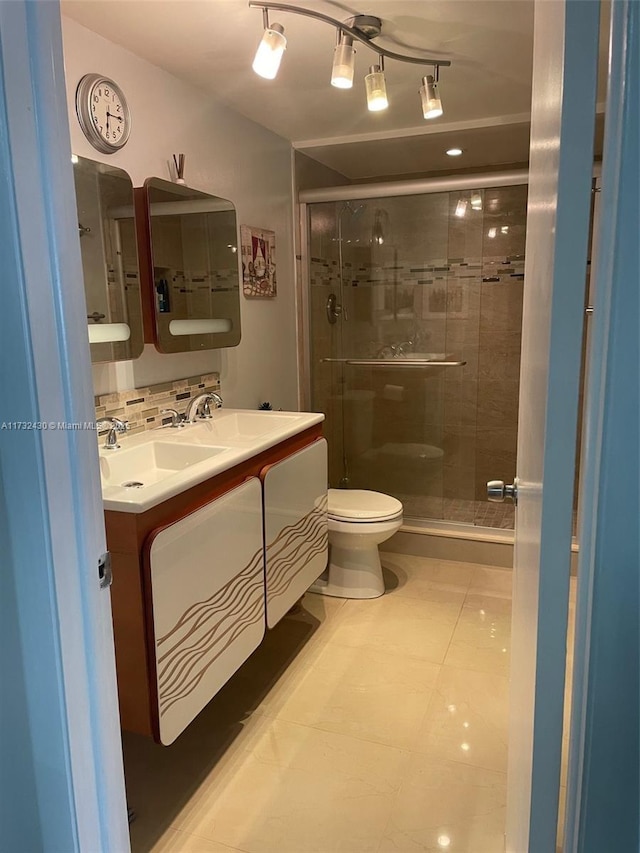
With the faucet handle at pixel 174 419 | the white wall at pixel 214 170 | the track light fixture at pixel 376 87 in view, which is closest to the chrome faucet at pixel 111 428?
the white wall at pixel 214 170

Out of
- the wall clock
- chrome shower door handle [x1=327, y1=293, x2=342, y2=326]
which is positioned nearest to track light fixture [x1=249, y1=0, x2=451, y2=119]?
the wall clock

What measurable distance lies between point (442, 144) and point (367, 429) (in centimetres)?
167

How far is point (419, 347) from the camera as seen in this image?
12.3ft

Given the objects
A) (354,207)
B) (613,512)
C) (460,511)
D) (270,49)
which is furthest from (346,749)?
(354,207)

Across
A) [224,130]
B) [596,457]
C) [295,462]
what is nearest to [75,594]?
[596,457]

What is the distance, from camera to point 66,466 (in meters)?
0.94

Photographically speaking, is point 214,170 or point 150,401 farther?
point 214,170

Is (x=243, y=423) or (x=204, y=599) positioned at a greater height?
(x=243, y=423)

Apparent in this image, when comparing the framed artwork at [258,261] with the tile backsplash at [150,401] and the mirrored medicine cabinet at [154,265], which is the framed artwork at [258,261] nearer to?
the mirrored medicine cabinet at [154,265]

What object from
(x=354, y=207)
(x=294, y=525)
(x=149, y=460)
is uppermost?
(x=354, y=207)

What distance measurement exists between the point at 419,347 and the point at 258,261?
4.11 ft

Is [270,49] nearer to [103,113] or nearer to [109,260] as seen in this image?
[103,113]

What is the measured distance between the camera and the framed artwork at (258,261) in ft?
9.32

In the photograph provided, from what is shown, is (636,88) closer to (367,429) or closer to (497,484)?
(497,484)
